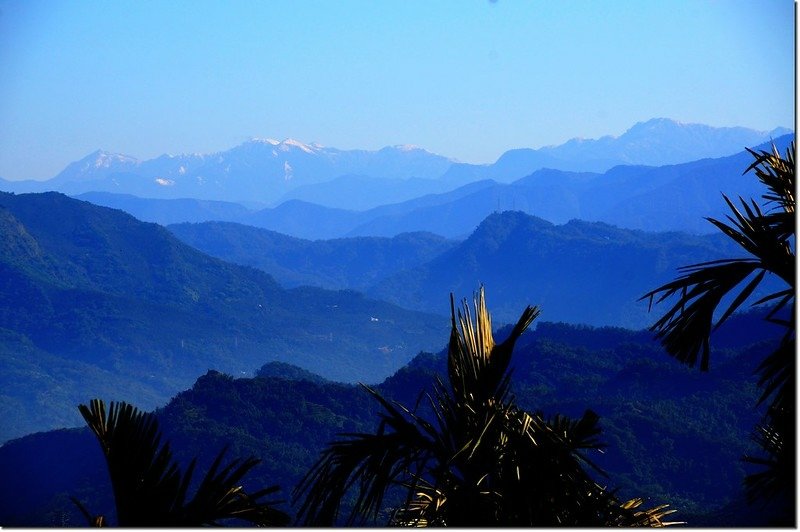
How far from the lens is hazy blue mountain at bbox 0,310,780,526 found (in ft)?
203

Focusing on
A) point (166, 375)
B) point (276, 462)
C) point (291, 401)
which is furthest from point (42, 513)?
point (166, 375)

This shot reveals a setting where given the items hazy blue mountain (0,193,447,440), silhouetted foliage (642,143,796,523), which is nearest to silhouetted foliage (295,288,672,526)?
silhouetted foliage (642,143,796,523)

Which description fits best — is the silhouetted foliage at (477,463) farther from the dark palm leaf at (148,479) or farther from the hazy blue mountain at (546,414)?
the hazy blue mountain at (546,414)

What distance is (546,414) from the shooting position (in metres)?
61.9

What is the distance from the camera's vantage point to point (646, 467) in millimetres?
63344

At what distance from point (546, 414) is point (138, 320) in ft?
386

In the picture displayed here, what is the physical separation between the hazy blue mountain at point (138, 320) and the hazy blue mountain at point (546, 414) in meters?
60.3

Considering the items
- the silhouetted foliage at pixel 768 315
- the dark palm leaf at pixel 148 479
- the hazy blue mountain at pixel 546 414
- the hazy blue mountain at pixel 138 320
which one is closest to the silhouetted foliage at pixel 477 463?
the dark palm leaf at pixel 148 479

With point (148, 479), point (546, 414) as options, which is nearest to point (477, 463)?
point (148, 479)

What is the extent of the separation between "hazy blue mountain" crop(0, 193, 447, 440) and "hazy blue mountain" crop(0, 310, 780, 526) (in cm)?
6035

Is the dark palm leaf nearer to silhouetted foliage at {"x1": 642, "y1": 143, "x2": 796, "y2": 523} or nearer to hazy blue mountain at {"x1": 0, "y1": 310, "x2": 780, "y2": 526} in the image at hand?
silhouetted foliage at {"x1": 642, "y1": 143, "x2": 796, "y2": 523}

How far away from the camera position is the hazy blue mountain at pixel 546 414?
62.0m

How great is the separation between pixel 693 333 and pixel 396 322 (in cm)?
17171

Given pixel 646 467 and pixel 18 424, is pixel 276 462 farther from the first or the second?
Result: pixel 18 424
